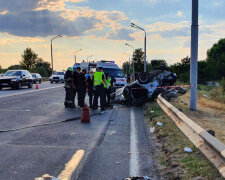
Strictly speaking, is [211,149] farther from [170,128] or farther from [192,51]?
[192,51]

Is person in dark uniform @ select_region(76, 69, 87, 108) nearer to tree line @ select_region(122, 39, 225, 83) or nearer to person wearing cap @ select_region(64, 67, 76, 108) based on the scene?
person wearing cap @ select_region(64, 67, 76, 108)

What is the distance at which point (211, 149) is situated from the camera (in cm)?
362

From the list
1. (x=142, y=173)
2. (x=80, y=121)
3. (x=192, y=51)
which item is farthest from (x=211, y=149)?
(x=192, y=51)

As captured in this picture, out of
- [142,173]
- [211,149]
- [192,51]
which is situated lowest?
[142,173]

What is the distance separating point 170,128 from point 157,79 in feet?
21.6

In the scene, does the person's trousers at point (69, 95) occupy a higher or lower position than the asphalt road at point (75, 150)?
higher

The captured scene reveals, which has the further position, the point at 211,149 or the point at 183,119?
the point at 183,119

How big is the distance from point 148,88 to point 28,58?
60354 millimetres

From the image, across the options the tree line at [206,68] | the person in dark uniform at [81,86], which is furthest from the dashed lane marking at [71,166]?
the tree line at [206,68]

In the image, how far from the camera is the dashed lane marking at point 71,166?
3867 millimetres

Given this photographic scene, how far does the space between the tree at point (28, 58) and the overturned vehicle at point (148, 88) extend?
2326 inches

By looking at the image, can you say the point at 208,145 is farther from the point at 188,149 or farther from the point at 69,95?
the point at 69,95

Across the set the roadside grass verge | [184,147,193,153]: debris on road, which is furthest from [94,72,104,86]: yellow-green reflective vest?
[184,147,193,153]: debris on road

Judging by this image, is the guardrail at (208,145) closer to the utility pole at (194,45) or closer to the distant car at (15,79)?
the utility pole at (194,45)
